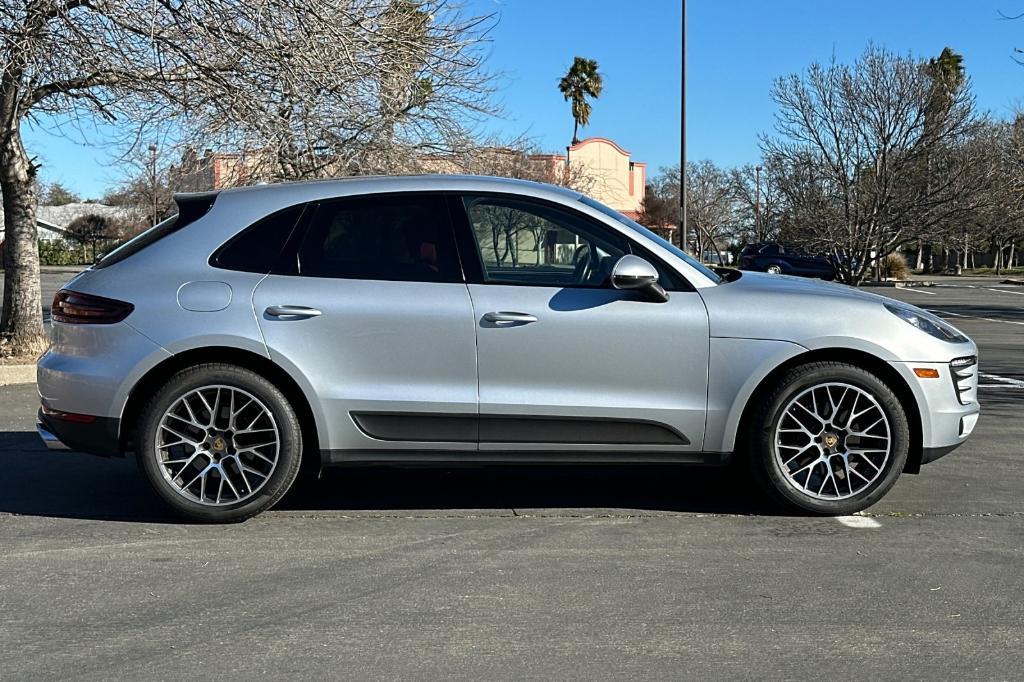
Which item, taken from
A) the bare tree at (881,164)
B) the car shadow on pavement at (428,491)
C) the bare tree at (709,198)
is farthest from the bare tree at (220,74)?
the bare tree at (709,198)

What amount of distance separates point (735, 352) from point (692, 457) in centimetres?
59

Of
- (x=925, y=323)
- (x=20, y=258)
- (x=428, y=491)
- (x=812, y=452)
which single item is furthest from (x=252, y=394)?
(x=20, y=258)

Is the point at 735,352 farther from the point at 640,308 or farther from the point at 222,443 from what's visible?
the point at 222,443

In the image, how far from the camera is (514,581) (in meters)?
4.59

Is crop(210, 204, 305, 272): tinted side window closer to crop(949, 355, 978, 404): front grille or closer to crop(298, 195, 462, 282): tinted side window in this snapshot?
crop(298, 195, 462, 282): tinted side window

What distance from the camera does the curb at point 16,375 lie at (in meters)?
11.0

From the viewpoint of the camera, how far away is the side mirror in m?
5.31

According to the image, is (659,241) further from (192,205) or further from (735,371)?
(192,205)

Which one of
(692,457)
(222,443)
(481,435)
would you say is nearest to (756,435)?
(692,457)

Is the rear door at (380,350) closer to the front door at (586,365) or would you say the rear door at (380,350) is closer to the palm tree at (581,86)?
the front door at (586,365)

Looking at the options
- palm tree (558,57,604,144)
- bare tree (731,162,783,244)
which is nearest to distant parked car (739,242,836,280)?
bare tree (731,162,783,244)

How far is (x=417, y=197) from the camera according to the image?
559 centimetres

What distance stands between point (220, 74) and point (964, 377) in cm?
775

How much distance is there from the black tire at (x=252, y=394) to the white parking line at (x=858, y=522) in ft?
9.25
